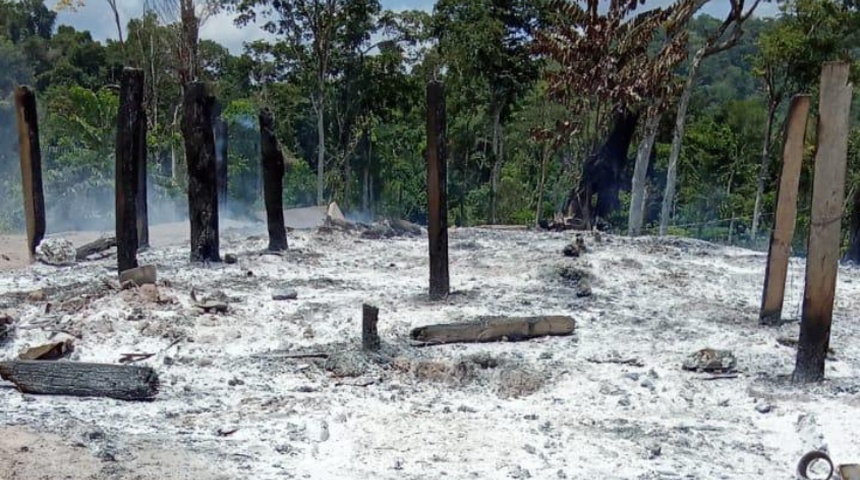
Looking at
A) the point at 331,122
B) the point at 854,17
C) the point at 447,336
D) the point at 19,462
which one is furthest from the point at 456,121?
the point at 19,462

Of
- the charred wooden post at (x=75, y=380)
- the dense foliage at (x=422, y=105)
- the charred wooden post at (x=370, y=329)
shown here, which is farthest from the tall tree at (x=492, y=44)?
the charred wooden post at (x=75, y=380)

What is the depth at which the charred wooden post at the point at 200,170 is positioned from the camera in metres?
10.6

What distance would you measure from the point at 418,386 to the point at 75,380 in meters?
2.70

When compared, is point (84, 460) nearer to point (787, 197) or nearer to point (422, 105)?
point (787, 197)

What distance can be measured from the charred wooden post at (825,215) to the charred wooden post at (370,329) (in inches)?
146

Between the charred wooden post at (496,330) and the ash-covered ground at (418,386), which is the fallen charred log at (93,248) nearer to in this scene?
the ash-covered ground at (418,386)

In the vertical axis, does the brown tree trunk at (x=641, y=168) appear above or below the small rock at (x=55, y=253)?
above

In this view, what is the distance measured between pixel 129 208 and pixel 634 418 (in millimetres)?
6768

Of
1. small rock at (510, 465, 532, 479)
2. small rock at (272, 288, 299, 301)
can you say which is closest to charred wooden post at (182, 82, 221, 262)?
small rock at (272, 288, 299, 301)

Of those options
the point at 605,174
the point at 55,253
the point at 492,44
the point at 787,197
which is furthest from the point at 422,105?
the point at 787,197

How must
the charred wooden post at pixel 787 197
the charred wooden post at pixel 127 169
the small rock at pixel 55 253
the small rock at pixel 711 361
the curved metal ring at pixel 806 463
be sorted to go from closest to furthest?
the curved metal ring at pixel 806 463
the small rock at pixel 711 361
the charred wooden post at pixel 787 197
the charred wooden post at pixel 127 169
the small rock at pixel 55 253

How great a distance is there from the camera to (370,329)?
276 inches

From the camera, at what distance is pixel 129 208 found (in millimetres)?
9461

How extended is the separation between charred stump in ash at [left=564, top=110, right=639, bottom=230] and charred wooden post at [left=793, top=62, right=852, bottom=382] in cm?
922
